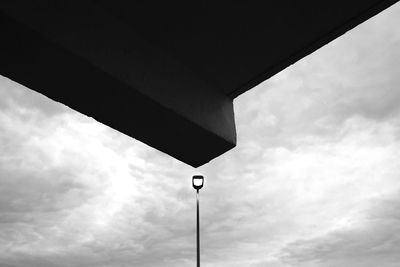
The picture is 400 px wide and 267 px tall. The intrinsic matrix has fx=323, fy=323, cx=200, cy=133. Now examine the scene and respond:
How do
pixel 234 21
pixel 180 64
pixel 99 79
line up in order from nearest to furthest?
pixel 99 79 → pixel 234 21 → pixel 180 64

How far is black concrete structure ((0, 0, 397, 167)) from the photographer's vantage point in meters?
2.19

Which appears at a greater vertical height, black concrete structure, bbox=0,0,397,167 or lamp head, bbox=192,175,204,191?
lamp head, bbox=192,175,204,191

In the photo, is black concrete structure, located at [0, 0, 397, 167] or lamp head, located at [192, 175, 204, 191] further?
lamp head, located at [192, 175, 204, 191]

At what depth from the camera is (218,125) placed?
309cm

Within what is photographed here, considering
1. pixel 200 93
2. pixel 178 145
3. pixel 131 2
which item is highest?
pixel 131 2

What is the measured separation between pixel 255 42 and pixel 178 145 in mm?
1219

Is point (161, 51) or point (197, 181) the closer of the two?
point (161, 51)

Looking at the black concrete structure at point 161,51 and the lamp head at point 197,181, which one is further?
the lamp head at point 197,181

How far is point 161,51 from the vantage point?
2826 millimetres

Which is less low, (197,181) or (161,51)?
(197,181)

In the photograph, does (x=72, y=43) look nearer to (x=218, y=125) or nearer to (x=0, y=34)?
(x=0, y=34)

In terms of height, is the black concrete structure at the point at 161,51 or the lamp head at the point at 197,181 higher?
the lamp head at the point at 197,181

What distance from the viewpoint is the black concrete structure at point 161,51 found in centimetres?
219

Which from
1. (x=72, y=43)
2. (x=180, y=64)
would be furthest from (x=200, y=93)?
(x=72, y=43)
